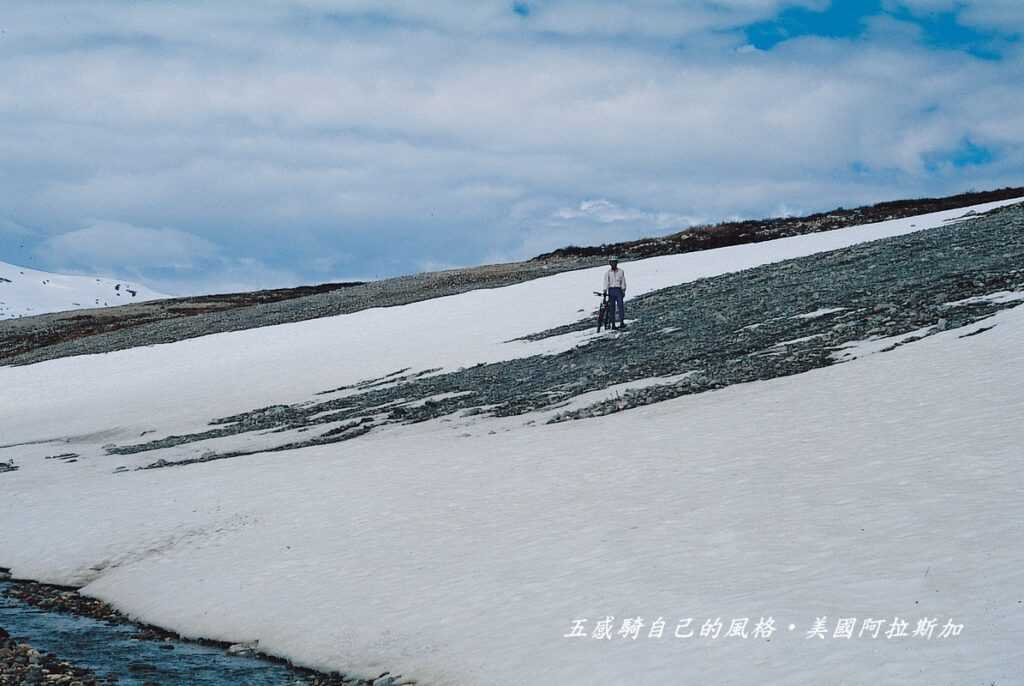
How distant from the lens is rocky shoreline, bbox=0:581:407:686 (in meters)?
11.9

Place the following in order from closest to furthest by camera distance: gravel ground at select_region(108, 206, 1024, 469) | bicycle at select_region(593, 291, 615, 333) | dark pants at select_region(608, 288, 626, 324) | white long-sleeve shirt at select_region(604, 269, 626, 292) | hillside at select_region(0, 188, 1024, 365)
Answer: gravel ground at select_region(108, 206, 1024, 469), white long-sleeve shirt at select_region(604, 269, 626, 292), dark pants at select_region(608, 288, 626, 324), bicycle at select_region(593, 291, 615, 333), hillside at select_region(0, 188, 1024, 365)

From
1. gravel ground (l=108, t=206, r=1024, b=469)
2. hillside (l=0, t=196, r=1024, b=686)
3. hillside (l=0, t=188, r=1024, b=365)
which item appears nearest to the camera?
hillside (l=0, t=196, r=1024, b=686)

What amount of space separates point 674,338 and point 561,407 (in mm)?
7637

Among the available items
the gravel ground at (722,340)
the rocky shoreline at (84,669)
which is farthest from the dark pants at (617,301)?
the rocky shoreline at (84,669)

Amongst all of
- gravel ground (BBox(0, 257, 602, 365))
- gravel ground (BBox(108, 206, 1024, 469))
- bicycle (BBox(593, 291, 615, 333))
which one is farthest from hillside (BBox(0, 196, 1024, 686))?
gravel ground (BBox(0, 257, 602, 365))

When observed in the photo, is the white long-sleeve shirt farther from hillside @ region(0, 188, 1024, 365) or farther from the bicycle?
hillside @ region(0, 188, 1024, 365)

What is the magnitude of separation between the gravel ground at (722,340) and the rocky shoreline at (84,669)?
1153 centimetres

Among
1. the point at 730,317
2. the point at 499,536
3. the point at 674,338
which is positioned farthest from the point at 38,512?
the point at 730,317

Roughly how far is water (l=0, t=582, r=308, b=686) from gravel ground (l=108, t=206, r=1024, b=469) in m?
12.4

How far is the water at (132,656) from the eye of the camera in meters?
12.3

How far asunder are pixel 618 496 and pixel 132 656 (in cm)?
837

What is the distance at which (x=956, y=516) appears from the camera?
40.3ft

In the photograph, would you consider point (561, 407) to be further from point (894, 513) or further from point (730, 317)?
point (894, 513)

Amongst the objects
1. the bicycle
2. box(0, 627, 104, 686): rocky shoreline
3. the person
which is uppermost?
the person
